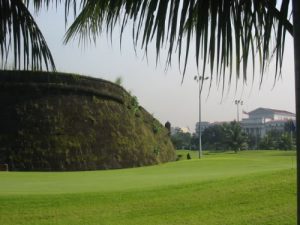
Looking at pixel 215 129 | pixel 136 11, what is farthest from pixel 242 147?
pixel 136 11

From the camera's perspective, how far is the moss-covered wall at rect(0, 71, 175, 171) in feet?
75.8

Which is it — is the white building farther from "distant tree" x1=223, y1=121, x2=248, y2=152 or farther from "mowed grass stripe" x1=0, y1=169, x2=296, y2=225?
"mowed grass stripe" x1=0, y1=169, x2=296, y2=225

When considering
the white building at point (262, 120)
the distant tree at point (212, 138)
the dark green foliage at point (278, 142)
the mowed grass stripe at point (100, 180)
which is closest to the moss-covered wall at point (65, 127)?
the mowed grass stripe at point (100, 180)

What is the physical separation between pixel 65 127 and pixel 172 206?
17411 millimetres

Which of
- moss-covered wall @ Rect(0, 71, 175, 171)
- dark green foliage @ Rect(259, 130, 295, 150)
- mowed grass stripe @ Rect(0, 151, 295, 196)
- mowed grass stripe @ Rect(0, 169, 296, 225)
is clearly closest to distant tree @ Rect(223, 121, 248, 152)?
dark green foliage @ Rect(259, 130, 295, 150)

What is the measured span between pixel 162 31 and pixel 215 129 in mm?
79344

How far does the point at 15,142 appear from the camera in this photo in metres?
23.0

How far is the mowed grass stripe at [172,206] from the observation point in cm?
643

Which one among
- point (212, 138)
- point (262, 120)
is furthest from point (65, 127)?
point (262, 120)

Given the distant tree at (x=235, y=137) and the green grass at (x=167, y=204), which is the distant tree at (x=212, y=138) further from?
the green grass at (x=167, y=204)

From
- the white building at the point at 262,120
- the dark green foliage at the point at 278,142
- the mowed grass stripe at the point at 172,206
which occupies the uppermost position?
the white building at the point at 262,120

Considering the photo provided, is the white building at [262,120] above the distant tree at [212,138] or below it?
above

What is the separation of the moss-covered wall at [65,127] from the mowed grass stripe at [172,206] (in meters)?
14.1

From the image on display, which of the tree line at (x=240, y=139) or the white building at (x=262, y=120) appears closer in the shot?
the tree line at (x=240, y=139)
